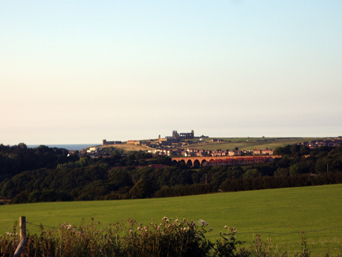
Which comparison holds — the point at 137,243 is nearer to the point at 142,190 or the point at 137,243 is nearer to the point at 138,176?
the point at 142,190

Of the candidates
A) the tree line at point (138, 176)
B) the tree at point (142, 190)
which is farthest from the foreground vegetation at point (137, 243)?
the tree at point (142, 190)

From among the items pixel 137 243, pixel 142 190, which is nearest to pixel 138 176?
pixel 142 190

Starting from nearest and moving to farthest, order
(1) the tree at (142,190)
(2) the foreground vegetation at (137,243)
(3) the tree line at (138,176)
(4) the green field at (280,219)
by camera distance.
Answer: (2) the foreground vegetation at (137,243) → (4) the green field at (280,219) → (3) the tree line at (138,176) → (1) the tree at (142,190)

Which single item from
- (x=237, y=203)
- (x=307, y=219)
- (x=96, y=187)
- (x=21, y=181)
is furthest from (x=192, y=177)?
(x=307, y=219)

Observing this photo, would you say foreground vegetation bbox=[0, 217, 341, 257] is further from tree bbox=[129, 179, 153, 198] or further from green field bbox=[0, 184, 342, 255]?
tree bbox=[129, 179, 153, 198]

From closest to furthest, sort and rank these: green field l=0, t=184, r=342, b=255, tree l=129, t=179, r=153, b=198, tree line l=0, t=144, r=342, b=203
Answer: green field l=0, t=184, r=342, b=255 < tree line l=0, t=144, r=342, b=203 < tree l=129, t=179, r=153, b=198

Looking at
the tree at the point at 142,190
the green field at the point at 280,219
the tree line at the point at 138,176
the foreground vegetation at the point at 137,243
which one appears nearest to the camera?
the foreground vegetation at the point at 137,243

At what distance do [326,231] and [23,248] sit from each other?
1117cm

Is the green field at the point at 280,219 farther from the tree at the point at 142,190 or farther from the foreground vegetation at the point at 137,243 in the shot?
the tree at the point at 142,190

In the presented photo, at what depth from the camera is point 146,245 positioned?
7.25m

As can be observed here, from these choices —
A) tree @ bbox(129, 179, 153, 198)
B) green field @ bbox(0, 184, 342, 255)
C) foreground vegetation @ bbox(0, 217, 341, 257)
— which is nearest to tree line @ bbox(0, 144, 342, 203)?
tree @ bbox(129, 179, 153, 198)

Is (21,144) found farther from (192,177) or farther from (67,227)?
(67,227)

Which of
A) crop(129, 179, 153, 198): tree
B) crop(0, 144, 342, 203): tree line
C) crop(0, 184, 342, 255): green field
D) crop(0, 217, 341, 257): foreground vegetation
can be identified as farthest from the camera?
crop(129, 179, 153, 198): tree

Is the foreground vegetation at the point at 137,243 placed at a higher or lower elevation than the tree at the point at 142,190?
higher
